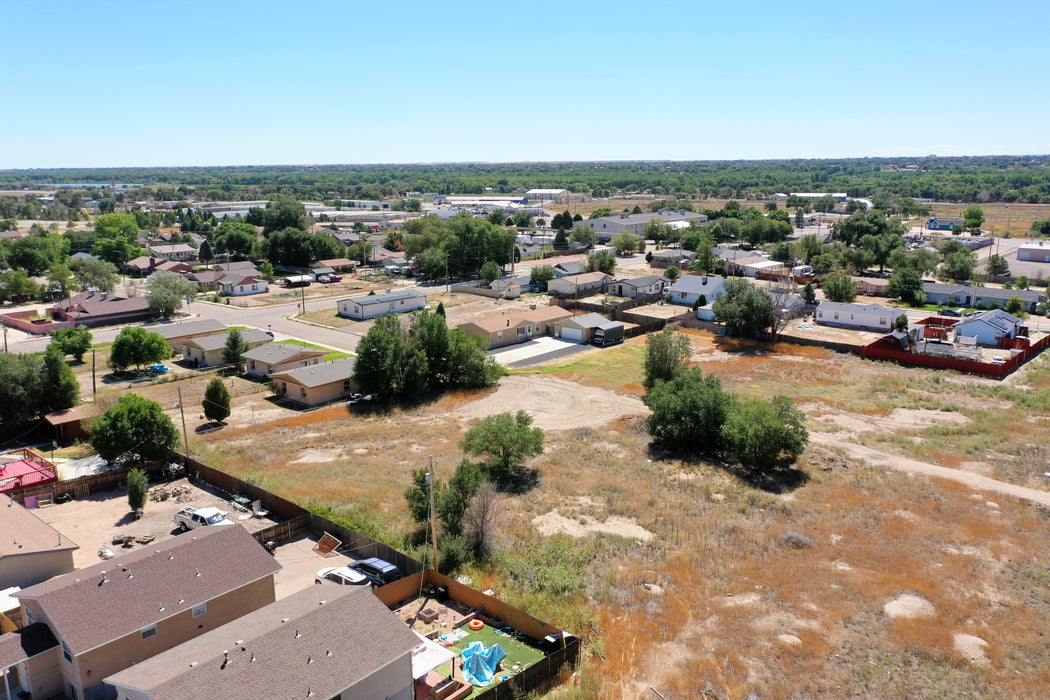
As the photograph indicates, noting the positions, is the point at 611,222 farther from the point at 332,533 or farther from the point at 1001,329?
the point at 332,533

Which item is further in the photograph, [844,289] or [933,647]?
[844,289]

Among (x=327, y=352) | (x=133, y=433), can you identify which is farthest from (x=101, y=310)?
(x=133, y=433)

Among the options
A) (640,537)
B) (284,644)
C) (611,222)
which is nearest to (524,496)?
(640,537)

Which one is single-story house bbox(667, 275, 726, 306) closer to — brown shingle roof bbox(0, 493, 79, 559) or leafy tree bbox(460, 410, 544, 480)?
leafy tree bbox(460, 410, 544, 480)

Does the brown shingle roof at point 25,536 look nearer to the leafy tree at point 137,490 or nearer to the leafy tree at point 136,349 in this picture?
the leafy tree at point 137,490

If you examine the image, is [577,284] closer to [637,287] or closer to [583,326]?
[637,287]

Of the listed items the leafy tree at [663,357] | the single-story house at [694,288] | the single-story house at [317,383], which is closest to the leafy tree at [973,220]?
the single-story house at [694,288]
